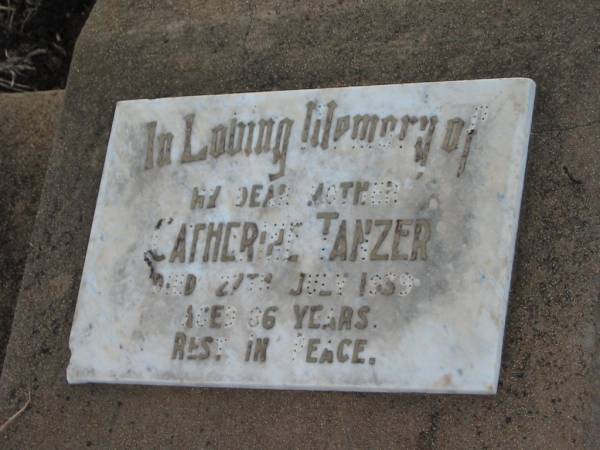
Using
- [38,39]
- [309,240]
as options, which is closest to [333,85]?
[309,240]

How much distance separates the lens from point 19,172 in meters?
3.85

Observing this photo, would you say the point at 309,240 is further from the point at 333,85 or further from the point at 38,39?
the point at 38,39

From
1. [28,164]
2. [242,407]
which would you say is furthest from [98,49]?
[242,407]

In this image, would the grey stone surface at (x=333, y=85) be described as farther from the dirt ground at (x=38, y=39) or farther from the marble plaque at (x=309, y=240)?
the dirt ground at (x=38, y=39)

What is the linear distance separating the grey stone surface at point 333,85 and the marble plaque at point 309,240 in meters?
0.13

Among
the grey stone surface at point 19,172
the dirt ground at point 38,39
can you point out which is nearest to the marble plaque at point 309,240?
the grey stone surface at point 19,172

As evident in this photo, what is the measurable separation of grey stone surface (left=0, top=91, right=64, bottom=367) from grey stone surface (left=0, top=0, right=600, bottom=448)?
1.19 ft

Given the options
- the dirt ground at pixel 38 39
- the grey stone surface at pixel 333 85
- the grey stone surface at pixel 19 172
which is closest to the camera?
the grey stone surface at pixel 333 85

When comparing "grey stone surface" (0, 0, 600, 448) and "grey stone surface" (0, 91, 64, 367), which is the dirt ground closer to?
"grey stone surface" (0, 91, 64, 367)

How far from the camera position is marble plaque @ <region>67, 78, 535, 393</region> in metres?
2.68

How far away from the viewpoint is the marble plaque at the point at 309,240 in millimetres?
2678

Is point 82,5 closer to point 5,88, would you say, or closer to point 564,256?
point 5,88

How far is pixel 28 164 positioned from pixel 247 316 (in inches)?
61.7

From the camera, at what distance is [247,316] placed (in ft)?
9.50
